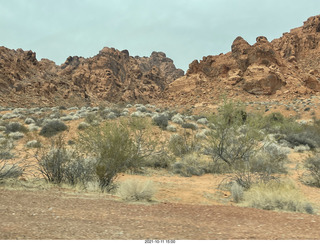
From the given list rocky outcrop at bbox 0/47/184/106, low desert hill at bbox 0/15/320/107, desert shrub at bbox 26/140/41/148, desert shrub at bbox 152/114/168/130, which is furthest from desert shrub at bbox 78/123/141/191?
rocky outcrop at bbox 0/47/184/106

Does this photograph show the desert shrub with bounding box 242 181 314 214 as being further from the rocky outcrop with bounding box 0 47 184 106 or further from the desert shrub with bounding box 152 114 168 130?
the rocky outcrop with bounding box 0 47 184 106

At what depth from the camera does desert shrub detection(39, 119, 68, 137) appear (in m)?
21.0

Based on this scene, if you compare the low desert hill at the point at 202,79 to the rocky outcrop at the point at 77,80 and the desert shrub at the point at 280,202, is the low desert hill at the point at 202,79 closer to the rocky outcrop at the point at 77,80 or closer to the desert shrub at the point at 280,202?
the rocky outcrop at the point at 77,80

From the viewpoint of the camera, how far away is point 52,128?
21391 millimetres

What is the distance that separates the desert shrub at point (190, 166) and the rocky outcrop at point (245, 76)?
39.6m

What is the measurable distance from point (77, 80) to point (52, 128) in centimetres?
6107

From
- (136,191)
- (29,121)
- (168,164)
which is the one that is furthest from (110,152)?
(29,121)

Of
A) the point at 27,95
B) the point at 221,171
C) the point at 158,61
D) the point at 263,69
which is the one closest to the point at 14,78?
the point at 27,95

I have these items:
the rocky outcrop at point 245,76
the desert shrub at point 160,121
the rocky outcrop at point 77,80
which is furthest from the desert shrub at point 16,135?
the rocky outcrop at point 245,76

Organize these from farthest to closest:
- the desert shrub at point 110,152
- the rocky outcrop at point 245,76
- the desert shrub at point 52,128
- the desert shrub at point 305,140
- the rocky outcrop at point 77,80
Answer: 1. the rocky outcrop at point 77,80
2. the rocky outcrop at point 245,76
3. the desert shrub at point 52,128
4. the desert shrub at point 305,140
5. the desert shrub at point 110,152

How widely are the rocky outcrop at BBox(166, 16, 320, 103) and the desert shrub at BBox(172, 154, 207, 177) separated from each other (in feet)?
130

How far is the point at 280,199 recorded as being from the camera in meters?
7.17

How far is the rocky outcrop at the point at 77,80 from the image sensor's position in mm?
56000

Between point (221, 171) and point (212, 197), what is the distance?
18.0 ft
